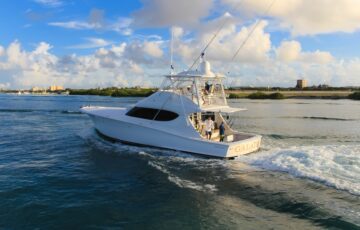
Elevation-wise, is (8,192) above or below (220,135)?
below

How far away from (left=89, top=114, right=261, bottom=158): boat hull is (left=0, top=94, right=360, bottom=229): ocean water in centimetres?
42

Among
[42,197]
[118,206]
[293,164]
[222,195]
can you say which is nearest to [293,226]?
[222,195]

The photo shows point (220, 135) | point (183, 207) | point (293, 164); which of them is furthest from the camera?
point (220, 135)

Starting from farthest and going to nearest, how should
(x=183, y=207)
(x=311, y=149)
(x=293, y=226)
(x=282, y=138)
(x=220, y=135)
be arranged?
(x=282, y=138), (x=220, y=135), (x=311, y=149), (x=183, y=207), (x=293, y=226)

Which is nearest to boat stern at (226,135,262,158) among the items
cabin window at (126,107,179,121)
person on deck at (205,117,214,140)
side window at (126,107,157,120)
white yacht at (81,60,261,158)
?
white yacht at (81,60,261,158)

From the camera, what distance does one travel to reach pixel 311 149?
711 inches

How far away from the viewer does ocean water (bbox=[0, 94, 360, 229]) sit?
10.5 m

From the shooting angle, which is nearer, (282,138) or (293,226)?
(293,226)

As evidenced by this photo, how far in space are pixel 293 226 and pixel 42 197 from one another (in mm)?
8132

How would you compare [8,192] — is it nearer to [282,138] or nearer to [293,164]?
[293,164]

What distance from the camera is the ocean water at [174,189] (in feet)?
34.5

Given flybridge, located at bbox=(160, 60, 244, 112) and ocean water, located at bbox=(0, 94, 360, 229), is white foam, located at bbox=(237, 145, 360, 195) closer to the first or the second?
ocean water, located at bbox=(0, 94, 360, 229)

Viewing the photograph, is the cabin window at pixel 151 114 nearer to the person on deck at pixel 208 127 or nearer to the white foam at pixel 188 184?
the person on deck at pixel 208 127

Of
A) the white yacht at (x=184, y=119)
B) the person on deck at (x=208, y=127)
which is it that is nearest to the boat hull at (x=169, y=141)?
the white yacht at (x=184, y=119)
